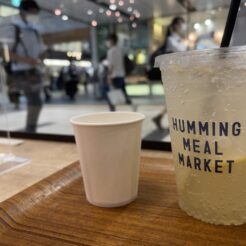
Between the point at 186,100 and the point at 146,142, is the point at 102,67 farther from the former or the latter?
the point at 186,100

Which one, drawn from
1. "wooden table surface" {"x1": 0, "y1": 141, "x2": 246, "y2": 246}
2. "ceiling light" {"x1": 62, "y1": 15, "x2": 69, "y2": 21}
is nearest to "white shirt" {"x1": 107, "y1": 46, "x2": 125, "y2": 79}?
"ceiling light" {"x1": 62, "y1": 15, "x2": 69, "y2": 21}

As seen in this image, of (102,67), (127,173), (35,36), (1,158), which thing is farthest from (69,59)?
(127,173)

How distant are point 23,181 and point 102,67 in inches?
127

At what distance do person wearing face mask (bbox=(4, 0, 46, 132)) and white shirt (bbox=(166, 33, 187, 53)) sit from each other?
2.96 ft

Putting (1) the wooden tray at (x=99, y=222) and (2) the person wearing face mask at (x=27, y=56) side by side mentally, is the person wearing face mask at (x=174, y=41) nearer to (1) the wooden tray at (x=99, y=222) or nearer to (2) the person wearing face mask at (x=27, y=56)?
(2) the person wearing face mask at (x=27, y=56)

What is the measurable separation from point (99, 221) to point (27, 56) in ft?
5.48

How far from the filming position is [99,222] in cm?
37

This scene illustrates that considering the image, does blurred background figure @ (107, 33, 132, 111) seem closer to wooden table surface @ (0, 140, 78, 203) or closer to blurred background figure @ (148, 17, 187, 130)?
blurred background figure @ (148, 17, 187, 130)

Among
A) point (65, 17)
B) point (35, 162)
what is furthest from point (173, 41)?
point (35, 162)

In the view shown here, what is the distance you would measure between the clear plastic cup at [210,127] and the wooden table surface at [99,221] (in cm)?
3

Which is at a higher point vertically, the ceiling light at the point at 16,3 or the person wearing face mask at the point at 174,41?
the ceiling light at the point at 16,3

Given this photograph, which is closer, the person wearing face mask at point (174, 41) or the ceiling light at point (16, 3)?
the ceiling light at point (16, 3)

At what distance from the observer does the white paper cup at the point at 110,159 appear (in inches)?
15.7

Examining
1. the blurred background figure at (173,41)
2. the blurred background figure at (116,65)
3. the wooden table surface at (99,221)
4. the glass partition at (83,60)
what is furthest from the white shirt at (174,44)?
the wooden table surface at (99,221)
